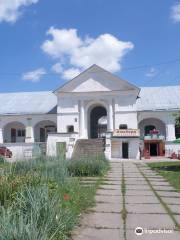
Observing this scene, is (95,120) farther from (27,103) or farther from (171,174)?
(171,174)

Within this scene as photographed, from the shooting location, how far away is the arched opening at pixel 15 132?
41375mm

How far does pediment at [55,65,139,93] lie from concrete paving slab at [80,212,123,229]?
30.4 meters

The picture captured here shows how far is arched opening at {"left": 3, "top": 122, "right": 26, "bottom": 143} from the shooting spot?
41.4m

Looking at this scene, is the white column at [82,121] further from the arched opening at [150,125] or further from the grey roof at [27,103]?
the arched opening at [150,125]

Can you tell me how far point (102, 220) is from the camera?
19.5 feet

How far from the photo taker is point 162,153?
34625mm

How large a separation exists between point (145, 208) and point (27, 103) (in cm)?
3681

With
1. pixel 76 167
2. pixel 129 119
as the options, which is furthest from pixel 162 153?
pixel 76 167

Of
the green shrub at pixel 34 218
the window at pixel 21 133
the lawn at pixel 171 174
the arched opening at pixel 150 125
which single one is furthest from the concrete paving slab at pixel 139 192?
the window at pixel 21 133

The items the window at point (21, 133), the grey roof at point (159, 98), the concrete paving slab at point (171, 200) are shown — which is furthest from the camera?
the window at point (21, 133)

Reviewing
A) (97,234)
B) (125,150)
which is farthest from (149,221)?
(125,150)

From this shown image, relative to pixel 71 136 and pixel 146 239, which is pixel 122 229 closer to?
pixel 146 239

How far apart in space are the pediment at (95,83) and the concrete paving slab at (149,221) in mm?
30398

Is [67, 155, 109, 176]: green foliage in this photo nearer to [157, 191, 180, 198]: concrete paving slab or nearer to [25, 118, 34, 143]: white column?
[157, 191, 180, 198]: concrete paving slab
